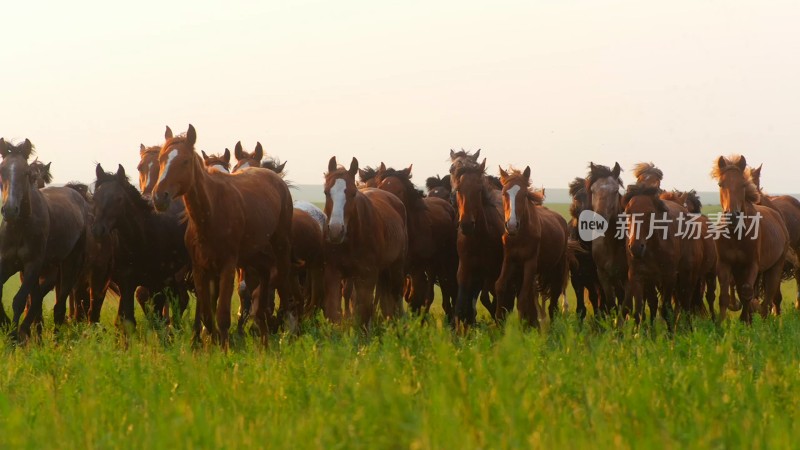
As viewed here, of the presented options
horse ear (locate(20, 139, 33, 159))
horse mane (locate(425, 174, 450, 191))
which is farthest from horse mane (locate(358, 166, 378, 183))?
horse ear (locate(20, 139, 33, 159))

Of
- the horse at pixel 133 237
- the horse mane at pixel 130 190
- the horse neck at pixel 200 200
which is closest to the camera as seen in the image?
the horse neck at pixel 200 200

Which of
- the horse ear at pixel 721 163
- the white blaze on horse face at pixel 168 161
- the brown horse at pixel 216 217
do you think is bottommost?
the brown horse at pixel 216 217

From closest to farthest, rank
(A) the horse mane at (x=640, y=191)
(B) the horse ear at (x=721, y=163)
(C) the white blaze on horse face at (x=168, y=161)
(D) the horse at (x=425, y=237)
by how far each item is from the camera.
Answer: (C) the white blaze on horse face at (x=168, y=161) < (A) the horse mane at (x=640, y=191) < (B) the horse ear at (x=721, y=163) < (D) the horse at (x=425, y=237)

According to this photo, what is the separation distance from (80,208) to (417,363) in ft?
22.1

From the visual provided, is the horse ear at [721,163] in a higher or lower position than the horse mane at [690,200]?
higher

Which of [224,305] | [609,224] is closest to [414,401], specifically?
[224,305]

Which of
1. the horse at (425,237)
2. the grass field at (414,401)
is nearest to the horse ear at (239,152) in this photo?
the horse at (425,237)

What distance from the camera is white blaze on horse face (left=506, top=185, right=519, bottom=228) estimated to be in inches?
468

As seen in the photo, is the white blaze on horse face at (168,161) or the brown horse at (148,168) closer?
the white blaze on horse face at (168,161)

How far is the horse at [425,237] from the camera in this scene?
44.9ft

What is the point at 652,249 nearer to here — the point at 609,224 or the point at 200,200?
the point at 609,224

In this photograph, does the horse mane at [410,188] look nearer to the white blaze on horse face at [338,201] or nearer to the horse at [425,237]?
the horse at [425,237]

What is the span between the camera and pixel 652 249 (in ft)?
40.7

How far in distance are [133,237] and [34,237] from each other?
1.03 metres
